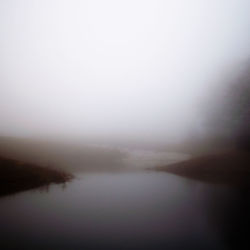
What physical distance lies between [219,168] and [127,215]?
120cm

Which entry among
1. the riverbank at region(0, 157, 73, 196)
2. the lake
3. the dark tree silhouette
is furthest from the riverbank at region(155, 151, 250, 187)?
the riverbank at region(0, 157, 73, 196)

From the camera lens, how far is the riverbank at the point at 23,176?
2275 millimetres

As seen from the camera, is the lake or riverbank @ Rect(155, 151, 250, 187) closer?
the lake

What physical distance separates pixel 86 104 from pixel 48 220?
1.48 metres

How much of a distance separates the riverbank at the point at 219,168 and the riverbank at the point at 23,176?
118 centimetres

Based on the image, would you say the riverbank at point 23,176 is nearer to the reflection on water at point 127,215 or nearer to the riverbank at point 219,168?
the reflection on water at point 127,215

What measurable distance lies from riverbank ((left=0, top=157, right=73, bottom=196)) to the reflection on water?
84 mm

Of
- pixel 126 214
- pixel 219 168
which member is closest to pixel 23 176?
pixel 126 214

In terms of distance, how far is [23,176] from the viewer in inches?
92.3

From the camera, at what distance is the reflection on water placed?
6.33 ft

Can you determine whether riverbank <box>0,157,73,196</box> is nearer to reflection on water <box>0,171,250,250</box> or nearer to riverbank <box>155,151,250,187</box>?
reflection on water <box>0,171,250,250</box>

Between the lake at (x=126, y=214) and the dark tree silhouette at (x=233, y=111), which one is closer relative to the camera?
the lake at (x=126, y=214)

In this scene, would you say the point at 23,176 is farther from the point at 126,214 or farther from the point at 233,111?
the point at 233,111

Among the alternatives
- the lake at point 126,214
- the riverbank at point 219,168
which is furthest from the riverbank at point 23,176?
the riverbank at point 219,168
